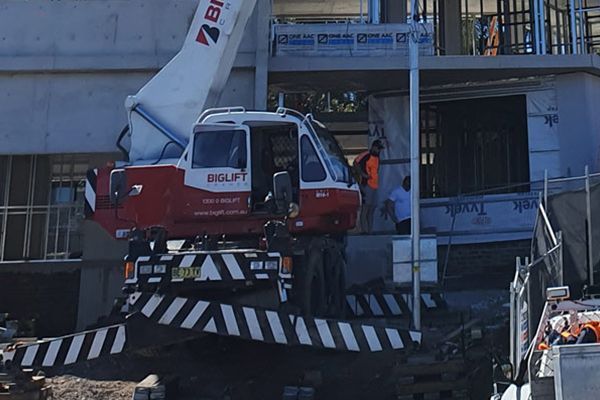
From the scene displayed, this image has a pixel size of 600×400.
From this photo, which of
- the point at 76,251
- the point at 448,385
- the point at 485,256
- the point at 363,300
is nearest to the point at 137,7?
the point at 76,251

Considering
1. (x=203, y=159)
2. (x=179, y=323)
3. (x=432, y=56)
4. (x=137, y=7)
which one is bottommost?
(x=179, y=323)

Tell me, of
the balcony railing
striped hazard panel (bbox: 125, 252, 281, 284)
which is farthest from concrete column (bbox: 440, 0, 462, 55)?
striped hazard panel (bbox: 125, 252, 281, 284)

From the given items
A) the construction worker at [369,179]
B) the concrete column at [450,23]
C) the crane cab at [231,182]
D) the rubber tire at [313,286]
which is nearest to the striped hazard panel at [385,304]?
the rubber tire at [313,286]

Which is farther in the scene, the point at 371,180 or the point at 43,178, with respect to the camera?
the point at 43,178

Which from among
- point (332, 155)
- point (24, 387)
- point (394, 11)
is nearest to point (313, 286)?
point (332, 155)

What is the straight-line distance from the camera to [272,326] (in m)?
8.19

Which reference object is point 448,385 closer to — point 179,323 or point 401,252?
point 401,252

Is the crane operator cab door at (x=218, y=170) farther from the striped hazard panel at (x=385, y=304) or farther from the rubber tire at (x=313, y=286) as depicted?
the striped hazard panel at (x=385, y=304)

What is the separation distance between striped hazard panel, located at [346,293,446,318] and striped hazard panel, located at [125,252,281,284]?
10.4 feet

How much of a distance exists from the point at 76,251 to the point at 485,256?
8005 mm

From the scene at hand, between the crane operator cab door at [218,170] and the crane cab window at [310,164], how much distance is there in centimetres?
76

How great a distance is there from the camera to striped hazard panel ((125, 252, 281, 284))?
830 cm

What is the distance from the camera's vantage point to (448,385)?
7.82m

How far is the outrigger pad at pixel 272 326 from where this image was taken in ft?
26.9
